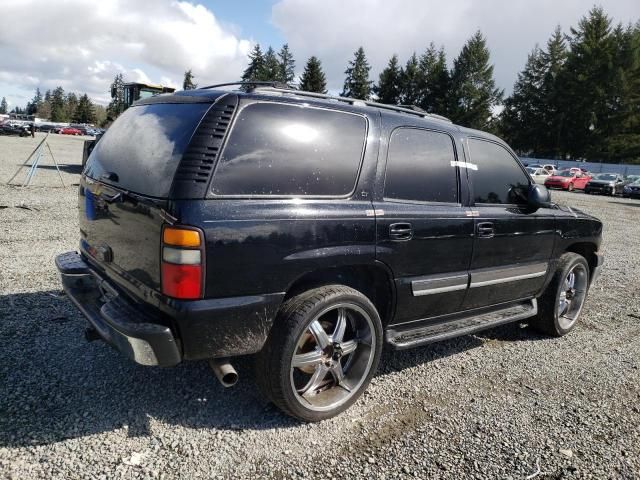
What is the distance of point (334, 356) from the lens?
2.96 meters

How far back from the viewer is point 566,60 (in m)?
64.1

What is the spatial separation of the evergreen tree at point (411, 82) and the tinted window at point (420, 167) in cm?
7147

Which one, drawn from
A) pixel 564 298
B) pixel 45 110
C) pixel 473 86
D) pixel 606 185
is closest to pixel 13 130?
pixel 606 185

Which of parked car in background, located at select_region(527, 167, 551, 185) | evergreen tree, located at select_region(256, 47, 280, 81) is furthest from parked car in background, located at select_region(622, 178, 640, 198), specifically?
evergreen tree, located at select_region(256, 47, 280, 81)

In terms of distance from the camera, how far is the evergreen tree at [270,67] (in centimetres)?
7269

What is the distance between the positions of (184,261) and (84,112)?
12358 cm

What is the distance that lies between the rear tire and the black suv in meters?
0.93

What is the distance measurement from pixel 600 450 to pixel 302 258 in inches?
83.3

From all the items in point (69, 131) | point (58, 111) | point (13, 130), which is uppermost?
point (58, 111)

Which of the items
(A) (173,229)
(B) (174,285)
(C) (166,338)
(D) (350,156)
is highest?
(D) (350,156)

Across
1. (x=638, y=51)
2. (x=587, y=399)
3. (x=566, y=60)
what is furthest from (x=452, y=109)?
(x=587, y=399)

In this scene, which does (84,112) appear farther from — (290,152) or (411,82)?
(290,152)

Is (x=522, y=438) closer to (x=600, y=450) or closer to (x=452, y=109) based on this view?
(x=600, y=450)

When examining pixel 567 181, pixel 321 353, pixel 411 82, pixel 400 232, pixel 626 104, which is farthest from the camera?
pixel 411 82
